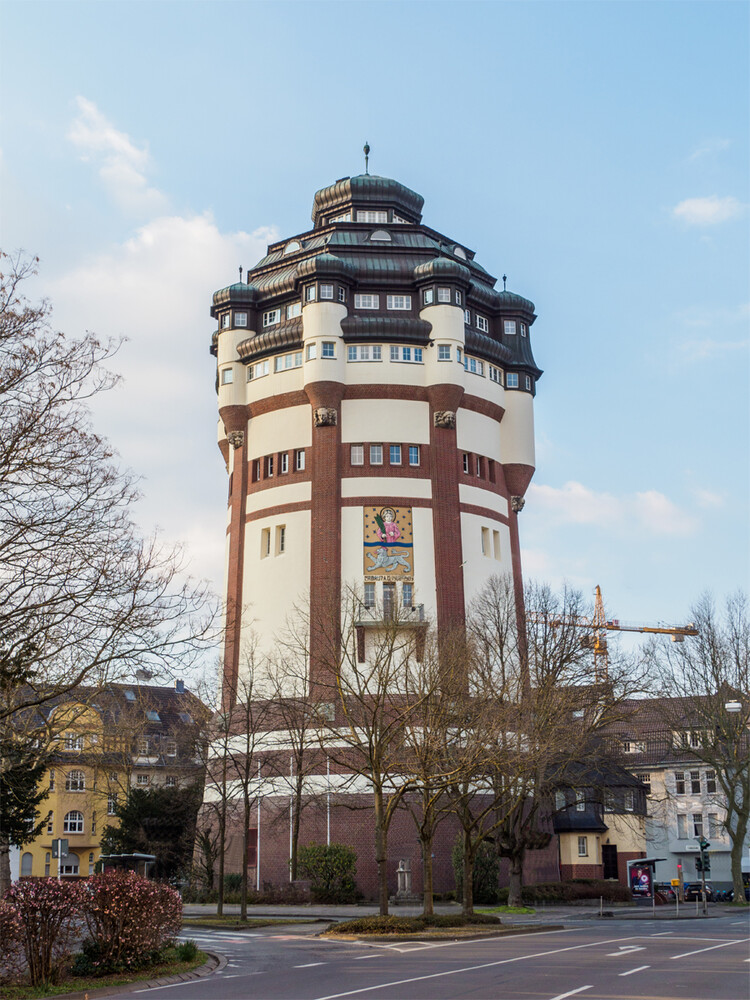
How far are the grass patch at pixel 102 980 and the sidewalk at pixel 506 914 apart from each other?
68.4ft

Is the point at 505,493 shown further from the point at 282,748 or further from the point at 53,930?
the point at 53,930

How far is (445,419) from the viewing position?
6744 centimetres

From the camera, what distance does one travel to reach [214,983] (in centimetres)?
2150

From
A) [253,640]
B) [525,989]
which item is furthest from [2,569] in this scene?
[253,640]

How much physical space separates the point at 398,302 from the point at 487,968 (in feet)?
172

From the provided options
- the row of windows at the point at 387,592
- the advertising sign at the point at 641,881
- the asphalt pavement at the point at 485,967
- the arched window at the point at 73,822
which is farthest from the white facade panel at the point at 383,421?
the arched window at the point at 73,822

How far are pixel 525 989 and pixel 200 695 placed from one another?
4374cm

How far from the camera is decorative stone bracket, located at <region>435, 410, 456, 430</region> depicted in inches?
2657

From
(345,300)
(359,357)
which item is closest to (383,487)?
(359,357)

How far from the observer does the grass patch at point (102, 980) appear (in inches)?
768

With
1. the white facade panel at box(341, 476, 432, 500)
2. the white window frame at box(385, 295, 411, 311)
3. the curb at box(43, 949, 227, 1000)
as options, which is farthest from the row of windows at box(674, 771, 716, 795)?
the curb at box(43, 949, 227, 1000)

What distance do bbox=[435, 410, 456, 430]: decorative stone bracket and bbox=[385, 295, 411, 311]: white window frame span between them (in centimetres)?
744

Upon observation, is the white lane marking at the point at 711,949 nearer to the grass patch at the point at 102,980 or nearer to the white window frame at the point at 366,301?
the grass patch at the point at 102,980

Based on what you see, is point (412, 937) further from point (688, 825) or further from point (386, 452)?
point (688, 825)
